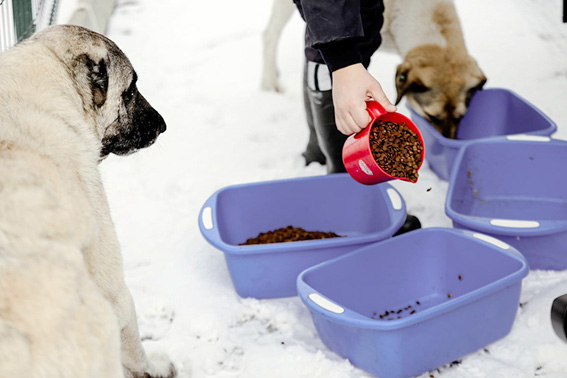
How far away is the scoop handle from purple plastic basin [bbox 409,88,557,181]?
104 cm

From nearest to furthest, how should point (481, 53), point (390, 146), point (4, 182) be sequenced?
1. point (4, 182)
2. point (390, 146)
3. point (481, 53)

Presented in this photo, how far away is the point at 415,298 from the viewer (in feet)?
7.66

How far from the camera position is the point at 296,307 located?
2.31m

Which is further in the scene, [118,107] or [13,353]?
[118,107]

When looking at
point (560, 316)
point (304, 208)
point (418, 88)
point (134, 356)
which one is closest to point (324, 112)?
point (304, 208)

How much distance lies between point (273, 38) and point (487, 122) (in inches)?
52.2

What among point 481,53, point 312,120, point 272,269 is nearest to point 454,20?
point 312,120

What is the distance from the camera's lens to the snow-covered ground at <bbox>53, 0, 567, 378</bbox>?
2.05 m

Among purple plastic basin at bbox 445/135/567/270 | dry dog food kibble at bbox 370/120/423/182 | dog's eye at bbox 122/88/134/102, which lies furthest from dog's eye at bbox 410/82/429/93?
dog's eye at bbox 122/88/134/102

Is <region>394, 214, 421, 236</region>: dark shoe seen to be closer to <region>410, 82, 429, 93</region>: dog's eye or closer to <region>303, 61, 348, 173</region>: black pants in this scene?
<region>303, 61, 348, 173</region>: black pants

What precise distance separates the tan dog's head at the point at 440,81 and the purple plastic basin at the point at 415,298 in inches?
32.6

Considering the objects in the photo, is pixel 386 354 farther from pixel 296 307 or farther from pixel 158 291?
pixel 158 291

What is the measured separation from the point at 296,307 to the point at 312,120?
39.0 inches

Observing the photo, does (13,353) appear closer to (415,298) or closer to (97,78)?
(97,78)
